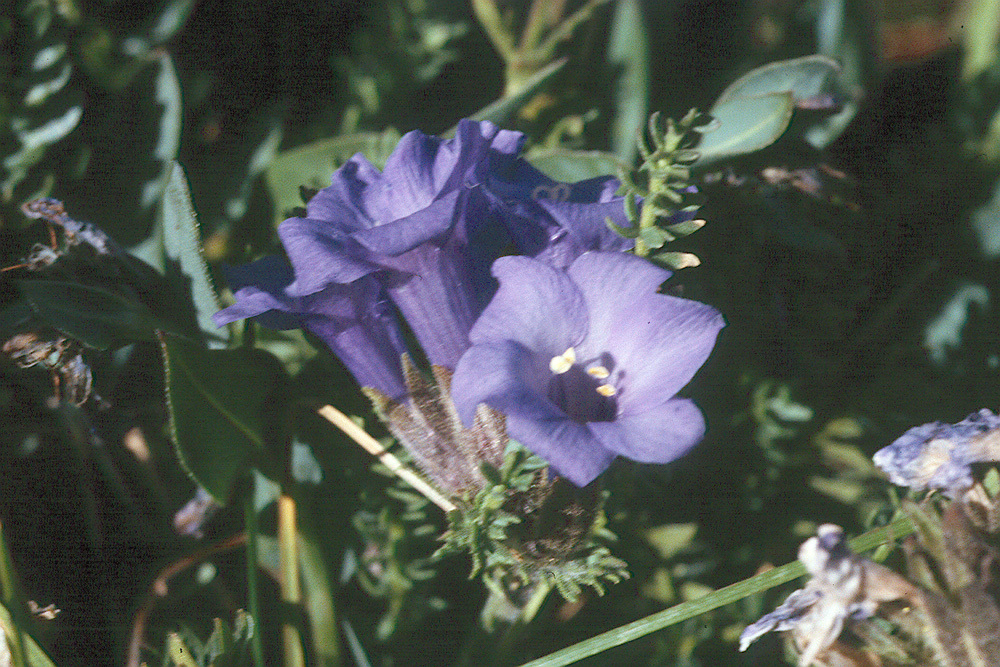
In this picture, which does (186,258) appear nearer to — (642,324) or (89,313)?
(89,313)

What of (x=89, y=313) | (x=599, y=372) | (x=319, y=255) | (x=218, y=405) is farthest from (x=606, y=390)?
(x=89, y=313)

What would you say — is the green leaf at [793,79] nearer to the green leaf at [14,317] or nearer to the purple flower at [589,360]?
the purple flower at [589,360]

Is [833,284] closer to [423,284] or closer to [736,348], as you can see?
[736,348]

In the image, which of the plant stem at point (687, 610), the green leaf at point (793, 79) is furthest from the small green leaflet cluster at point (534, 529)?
the green leaf at point (793, 79)

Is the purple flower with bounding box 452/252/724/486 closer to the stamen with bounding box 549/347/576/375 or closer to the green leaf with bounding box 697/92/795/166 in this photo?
the stamen with bounding box 549/347/576/375

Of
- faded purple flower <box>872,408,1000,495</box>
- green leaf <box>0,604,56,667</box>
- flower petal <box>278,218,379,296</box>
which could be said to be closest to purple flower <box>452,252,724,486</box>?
flower petal <box>278,218,379,296</box>

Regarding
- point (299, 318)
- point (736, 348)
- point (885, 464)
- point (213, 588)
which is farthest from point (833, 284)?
point (213, 588)
